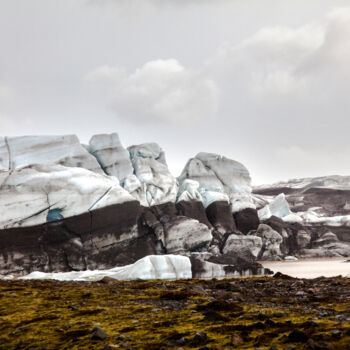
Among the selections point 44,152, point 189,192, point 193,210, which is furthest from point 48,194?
point 189,192

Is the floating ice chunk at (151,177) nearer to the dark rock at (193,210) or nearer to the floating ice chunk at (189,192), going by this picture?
the floating ice chunk at (189,192)

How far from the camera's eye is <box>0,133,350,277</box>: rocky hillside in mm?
61906

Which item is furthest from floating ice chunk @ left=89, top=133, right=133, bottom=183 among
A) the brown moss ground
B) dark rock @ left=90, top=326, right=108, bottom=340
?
dark rock @ left=90, top=326, right=108, bottom=340

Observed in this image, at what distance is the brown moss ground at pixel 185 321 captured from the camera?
9.19 m

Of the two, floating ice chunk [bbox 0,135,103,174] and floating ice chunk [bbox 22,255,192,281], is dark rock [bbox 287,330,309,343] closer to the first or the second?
floating ice chunk [bbox 22,255,192,281]

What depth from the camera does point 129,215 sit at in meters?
70.1

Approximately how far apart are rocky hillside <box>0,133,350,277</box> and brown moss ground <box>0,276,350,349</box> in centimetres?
3129

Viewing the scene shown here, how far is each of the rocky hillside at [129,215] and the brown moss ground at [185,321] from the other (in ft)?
103

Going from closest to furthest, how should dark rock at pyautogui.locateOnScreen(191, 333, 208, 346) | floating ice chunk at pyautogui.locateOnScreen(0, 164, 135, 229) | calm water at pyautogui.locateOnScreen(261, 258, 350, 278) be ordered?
dark rock at pyautogui.locateOnScreen(191, 333, 208, 346) < calm water at pyautogui.locateOnScreen(261, 258, 350, 278) < floating ice chunk at pyautogui.locateOnScreen(0, 164, 135, 229)

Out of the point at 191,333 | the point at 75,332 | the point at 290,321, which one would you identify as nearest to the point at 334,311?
the point at 290,321

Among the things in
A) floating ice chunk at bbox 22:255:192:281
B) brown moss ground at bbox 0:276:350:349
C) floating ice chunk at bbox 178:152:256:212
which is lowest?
floating ice chunk at bbox 22:255:192:281

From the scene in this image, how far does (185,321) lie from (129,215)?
58.3 meters

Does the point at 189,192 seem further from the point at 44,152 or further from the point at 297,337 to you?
the point at 297,337

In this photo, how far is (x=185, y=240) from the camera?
75875 mm
